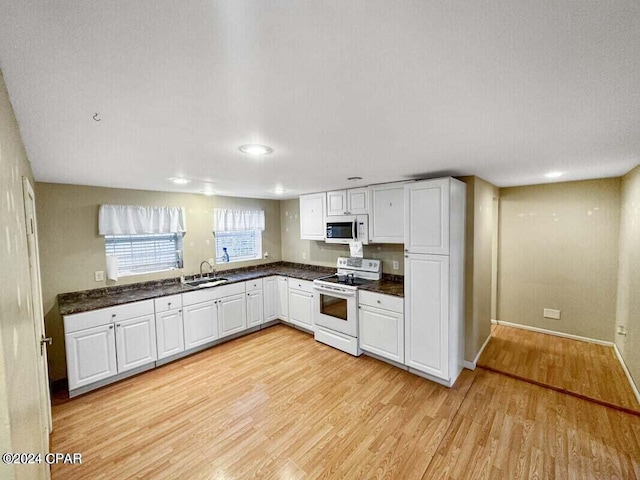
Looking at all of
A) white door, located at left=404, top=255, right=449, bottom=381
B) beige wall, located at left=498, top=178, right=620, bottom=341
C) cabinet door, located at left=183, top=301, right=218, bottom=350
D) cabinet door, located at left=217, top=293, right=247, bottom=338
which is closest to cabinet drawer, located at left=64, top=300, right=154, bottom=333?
cabinet door, located at left=183, top=301, right=218, bottom=350

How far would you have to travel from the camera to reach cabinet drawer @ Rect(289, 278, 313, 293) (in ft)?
13.5

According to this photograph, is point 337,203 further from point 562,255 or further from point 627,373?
point 627,373

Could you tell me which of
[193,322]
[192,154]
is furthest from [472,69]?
[193,322]

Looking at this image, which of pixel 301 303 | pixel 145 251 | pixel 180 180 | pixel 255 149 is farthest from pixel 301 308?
pixel 255 149

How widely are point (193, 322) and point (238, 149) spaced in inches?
105

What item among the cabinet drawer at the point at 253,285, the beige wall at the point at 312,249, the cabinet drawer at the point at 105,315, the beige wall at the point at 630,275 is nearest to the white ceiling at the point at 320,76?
the beige wall at the point at 630,275

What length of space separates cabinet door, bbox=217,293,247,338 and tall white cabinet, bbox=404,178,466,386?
2.43 metres

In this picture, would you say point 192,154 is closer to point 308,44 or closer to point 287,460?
point 308,44

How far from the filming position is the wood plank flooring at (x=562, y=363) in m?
2.64

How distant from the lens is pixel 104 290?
130 inches

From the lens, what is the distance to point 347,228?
386 centimetres

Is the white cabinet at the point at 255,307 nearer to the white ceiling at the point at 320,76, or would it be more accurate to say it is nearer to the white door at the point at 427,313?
the white door at the point at 427,313

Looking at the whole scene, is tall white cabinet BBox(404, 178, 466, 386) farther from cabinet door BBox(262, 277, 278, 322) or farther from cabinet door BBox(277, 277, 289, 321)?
cabinet door BBox(262, 277, 278, 322)

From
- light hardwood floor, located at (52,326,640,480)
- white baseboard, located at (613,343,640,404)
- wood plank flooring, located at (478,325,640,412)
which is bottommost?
light hardwood floor, located at (52,326,640,480)
